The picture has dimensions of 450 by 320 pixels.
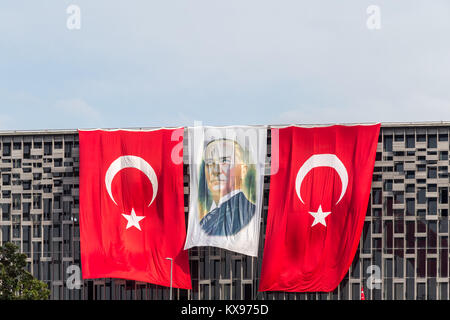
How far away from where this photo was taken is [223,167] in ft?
227

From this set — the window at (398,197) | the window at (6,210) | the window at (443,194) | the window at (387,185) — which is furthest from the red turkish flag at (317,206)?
the window at (6,210)

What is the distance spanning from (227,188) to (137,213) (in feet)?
29.7

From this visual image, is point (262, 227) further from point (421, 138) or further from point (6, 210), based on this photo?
point (6, 210)

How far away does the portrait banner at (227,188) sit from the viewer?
6831 cm

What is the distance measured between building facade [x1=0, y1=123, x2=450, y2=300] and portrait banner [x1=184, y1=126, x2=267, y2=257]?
1942 mm

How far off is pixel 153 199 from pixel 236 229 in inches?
337

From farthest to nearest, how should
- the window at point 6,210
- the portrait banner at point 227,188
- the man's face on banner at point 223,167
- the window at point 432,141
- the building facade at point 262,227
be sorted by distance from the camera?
1. the window at point 6,210
2. the window at point 432,141
3. the building facade at point 262,227
4. the man's face on banner at point 223,167
5. the portrait banner at point 227,188

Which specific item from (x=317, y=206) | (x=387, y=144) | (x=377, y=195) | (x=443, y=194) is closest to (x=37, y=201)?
(x=317, y=206)

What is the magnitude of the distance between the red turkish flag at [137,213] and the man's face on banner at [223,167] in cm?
298

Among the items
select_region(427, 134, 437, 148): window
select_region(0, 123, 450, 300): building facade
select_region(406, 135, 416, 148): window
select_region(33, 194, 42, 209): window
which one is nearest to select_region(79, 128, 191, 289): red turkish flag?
select_region(0, 123, 450, 300): building facade

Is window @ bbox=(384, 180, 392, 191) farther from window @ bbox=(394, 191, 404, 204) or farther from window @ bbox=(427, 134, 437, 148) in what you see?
window @ bbox=(427, 134, 437, 148)

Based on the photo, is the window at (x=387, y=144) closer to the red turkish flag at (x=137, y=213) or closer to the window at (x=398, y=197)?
the window at (x=398, y=197)
